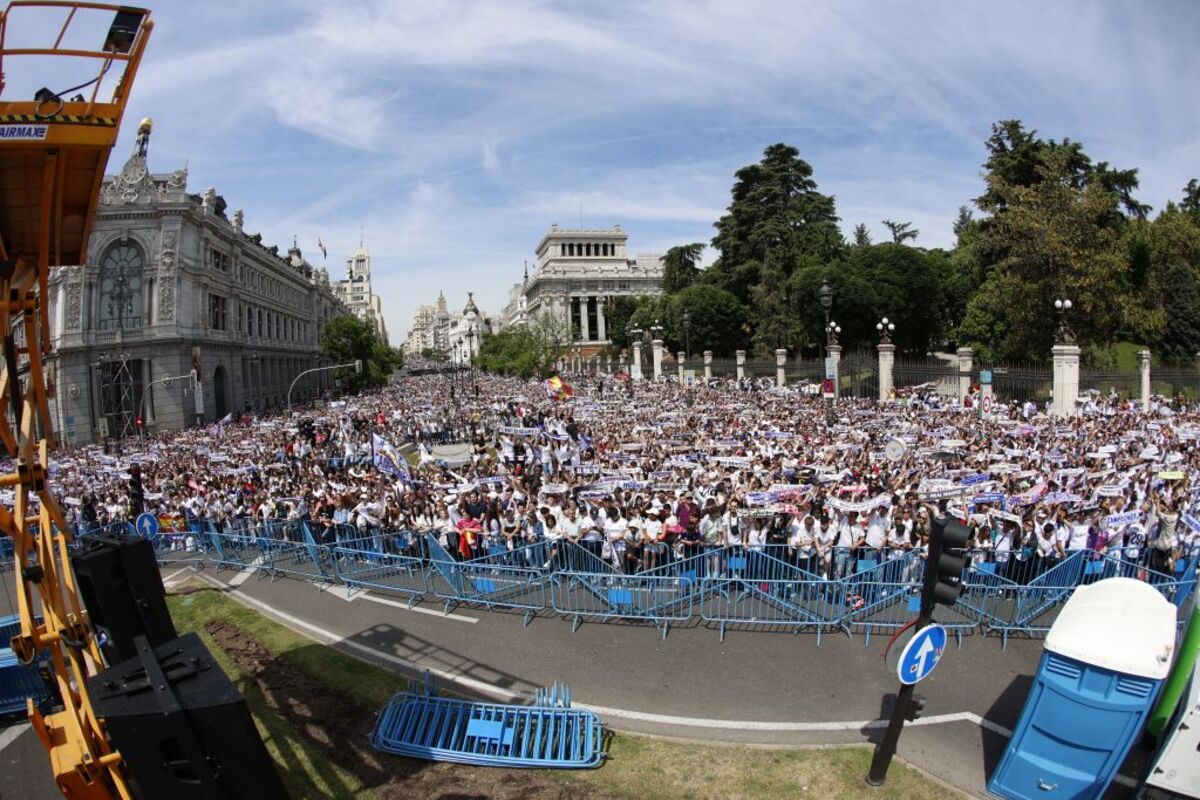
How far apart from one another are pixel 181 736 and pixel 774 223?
222 ft

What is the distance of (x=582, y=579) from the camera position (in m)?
11.5

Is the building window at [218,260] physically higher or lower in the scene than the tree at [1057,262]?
higher

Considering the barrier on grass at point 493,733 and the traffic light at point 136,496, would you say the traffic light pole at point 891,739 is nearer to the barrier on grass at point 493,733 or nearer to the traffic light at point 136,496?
the barrier on grass at point 493,733

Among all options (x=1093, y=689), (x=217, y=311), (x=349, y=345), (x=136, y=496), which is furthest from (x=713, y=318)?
(x=1093, y=689)

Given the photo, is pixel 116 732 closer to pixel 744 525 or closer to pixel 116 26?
pixel 116 26

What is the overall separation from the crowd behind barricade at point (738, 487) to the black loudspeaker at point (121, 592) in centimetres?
713

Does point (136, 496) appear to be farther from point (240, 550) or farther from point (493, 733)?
point (493, 733)

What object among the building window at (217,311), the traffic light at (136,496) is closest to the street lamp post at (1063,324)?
the traffic light at (136,496)

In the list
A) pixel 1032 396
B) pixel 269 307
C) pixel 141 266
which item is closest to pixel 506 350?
pixel 269 307

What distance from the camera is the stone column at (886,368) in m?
37.4

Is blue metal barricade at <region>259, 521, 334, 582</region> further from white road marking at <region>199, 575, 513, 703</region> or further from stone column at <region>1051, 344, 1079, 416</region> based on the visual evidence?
stone column at <region>1051, 344, 1079, 416</region>

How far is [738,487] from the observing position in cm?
1511

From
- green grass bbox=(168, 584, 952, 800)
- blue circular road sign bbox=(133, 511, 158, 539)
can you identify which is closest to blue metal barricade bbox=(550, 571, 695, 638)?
green grass bbox=(168, 584, 952, 800)

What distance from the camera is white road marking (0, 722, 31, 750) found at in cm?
867
